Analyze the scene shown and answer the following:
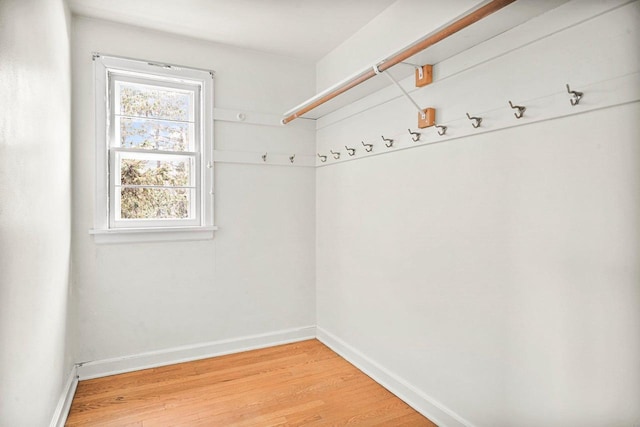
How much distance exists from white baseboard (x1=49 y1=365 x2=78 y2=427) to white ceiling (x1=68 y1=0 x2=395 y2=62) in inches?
88.9

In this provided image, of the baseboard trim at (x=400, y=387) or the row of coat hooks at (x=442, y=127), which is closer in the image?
the row of coat hooks at (x=442, y=127)

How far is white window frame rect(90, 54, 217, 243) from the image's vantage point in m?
2.49

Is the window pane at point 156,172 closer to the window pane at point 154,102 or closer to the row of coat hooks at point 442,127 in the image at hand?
the window pane at point 154,102

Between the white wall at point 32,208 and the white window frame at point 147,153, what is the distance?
331 millimetres

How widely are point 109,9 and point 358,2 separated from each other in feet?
5.07

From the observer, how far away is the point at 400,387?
7.35 feet

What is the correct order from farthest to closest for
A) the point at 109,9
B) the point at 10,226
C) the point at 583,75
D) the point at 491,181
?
1. the point at 109,9
2. the point at 491,181
3. the point at 583,75
4. the point at 10,226

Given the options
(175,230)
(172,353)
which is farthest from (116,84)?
(172,353)

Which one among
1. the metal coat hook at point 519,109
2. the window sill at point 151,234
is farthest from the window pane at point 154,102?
the metal coat hook at point 519,109

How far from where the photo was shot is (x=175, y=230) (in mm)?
2697

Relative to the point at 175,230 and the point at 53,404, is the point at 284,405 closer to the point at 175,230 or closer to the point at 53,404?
the point at 53,404

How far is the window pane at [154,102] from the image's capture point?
104 inches

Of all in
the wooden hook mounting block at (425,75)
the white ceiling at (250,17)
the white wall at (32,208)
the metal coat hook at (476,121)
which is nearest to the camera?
the white wall at (32,208)

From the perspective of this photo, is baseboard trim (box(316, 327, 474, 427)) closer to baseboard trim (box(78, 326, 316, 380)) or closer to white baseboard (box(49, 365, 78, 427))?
baseboard trim (box(78, 326, 316, 380))
